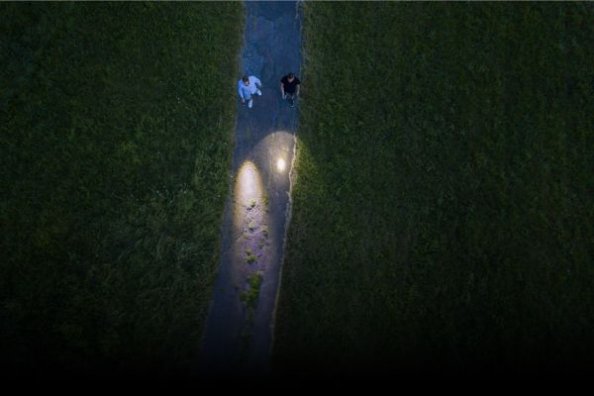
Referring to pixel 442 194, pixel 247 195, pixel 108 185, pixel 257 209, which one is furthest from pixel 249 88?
pixel 442 194

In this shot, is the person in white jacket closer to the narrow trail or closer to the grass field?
the narrow trail

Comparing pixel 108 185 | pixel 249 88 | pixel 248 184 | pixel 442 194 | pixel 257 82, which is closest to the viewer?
pixel 108 185

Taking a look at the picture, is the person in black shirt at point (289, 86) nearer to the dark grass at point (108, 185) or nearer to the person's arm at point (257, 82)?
the person's arm at point (257, 82)

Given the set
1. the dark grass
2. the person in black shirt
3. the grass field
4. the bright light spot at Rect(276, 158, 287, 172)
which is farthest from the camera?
the bright light spot at Rect(276, 158, 287, 172)

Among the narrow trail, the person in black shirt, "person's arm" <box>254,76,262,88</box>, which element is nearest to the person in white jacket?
"person's arm" <box>254,76,262,88</box>

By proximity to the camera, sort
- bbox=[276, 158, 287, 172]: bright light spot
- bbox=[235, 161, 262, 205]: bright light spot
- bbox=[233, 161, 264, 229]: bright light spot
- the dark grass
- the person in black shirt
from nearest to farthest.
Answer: the dark grass
bbox=[233, 161, 264, 229]: bright light spot
bbox=[235, 161, 262, 205]: bright light spot
the person in black shirt
bbox=[276, 158, 287, 172]: bright light spot

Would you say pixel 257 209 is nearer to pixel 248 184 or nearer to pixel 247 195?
pixel 247 195

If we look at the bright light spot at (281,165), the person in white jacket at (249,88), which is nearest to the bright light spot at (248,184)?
the bright light spot at (281,165)
